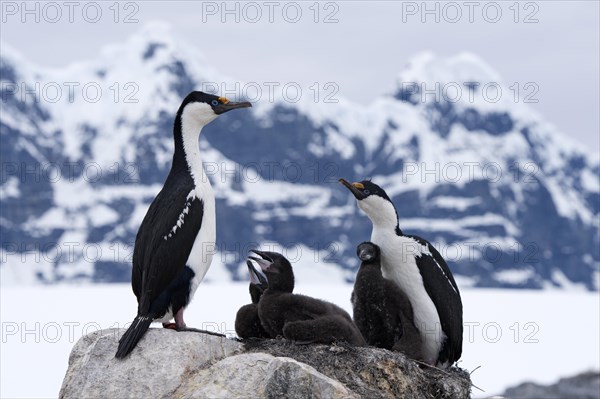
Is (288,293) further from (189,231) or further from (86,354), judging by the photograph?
(86,354)

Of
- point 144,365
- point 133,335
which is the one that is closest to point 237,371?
point 144,365

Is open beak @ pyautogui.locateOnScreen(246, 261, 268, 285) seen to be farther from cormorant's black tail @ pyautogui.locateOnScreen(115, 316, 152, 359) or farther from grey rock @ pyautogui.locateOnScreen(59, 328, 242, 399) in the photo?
cormorant's black tail @ pyautogui.locateOnScreen(115, 316, 152, 359)

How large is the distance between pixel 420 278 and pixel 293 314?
174 centimetres

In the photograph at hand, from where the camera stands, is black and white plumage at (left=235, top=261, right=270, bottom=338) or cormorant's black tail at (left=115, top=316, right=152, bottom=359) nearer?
cormorant's black tail at (left=115, top=316, right=152, bottom=359)

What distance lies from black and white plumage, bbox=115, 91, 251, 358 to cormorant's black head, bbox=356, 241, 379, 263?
1.70 m

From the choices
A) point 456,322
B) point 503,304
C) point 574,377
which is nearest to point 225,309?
point 574,377

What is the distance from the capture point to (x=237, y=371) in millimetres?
9133

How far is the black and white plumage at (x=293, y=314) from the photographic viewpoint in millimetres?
9875

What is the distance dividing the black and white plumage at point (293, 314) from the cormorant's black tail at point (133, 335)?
1323 millimetres

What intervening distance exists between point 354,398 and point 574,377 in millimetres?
14343

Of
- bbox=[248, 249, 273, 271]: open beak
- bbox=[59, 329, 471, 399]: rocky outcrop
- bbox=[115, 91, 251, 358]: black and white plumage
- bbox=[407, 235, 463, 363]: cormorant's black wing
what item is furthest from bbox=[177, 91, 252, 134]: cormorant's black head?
bbox=[407, 235, 463, 363]: cormorant's black wing

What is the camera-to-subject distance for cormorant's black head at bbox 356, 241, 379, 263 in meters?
10.8

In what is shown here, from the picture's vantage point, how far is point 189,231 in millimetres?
10188

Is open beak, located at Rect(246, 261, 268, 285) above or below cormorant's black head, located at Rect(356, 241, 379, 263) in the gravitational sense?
below
